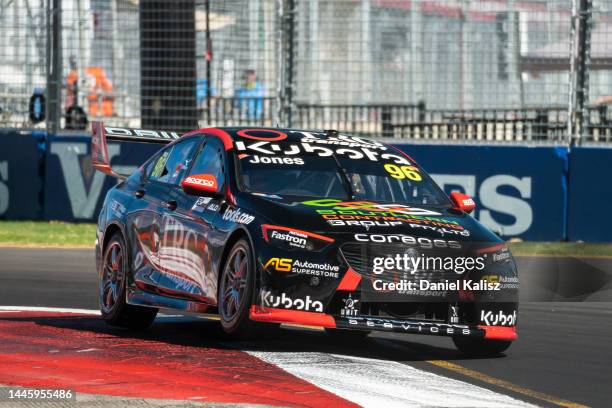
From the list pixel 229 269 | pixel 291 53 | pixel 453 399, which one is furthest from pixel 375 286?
pixel 291 53

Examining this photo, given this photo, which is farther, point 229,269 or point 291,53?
point 291,53

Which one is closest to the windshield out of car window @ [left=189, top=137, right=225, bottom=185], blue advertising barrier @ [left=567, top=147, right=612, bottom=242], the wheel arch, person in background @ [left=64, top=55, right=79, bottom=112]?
car window @ [left=189, top=137, right=225, bottom=185]

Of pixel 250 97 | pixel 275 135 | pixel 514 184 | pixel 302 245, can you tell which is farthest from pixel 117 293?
pixel 250 97

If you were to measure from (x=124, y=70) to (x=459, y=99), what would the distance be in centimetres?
461

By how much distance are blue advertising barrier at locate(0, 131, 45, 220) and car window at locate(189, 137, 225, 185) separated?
10.4 metres

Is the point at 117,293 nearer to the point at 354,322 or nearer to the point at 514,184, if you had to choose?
the point at 354,322

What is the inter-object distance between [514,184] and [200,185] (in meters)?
9.43

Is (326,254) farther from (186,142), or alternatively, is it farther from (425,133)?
(425,133)

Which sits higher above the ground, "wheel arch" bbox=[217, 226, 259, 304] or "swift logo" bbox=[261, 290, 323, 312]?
"wheel arch" bbox=[217, 226, 259, 304]

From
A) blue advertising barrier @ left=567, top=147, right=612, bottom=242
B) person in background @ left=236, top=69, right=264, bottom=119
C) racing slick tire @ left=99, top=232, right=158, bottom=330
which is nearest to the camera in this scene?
racing slick tire @ left=99, top=232, right=158, bottom=330

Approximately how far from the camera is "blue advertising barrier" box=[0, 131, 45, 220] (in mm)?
20641

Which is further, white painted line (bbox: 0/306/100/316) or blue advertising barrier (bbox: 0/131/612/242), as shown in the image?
blue advertising barrier (bbox: 0/131/612/242)

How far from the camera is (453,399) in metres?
7.56

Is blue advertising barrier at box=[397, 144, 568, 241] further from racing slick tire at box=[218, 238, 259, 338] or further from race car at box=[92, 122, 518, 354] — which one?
racing slick tire at box=[218, 238, 259, 338]
